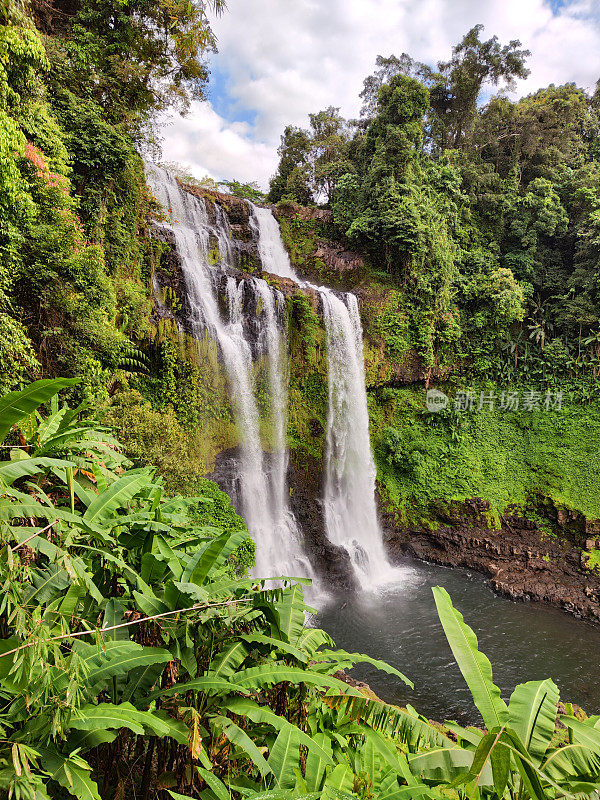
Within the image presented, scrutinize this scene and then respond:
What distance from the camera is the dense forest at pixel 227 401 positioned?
1.55 m

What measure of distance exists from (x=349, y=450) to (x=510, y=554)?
6.27m

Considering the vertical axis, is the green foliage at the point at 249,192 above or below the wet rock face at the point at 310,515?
above

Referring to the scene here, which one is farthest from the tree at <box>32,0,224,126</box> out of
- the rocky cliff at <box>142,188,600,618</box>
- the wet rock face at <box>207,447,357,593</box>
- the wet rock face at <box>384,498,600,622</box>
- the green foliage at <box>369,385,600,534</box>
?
the wet rock face at <box>384,498,600,622</box>

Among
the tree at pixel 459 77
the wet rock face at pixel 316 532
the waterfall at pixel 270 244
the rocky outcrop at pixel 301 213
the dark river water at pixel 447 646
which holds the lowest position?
the dark river water at pixel 447 646

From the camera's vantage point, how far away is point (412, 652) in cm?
875

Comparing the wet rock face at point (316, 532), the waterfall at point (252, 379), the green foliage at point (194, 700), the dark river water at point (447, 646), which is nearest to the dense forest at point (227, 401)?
the green foliage at point (194, 700)

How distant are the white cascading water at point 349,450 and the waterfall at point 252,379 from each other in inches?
68.4

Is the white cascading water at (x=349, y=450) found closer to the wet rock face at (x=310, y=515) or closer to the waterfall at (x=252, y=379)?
the wet rock face at (x=310, y=515)

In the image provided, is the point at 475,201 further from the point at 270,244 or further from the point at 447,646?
the point at 447,646

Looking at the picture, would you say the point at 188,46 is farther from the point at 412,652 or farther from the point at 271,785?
the point at 412,652

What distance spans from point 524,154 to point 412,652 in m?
21.6

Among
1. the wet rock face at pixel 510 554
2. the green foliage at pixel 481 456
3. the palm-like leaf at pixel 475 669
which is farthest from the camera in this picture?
the green foliage at pixel 481 456

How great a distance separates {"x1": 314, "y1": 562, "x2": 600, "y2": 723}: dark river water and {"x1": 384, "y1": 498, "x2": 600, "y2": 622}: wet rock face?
21.4 inches

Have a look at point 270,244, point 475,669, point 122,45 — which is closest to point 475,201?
point 270,244
